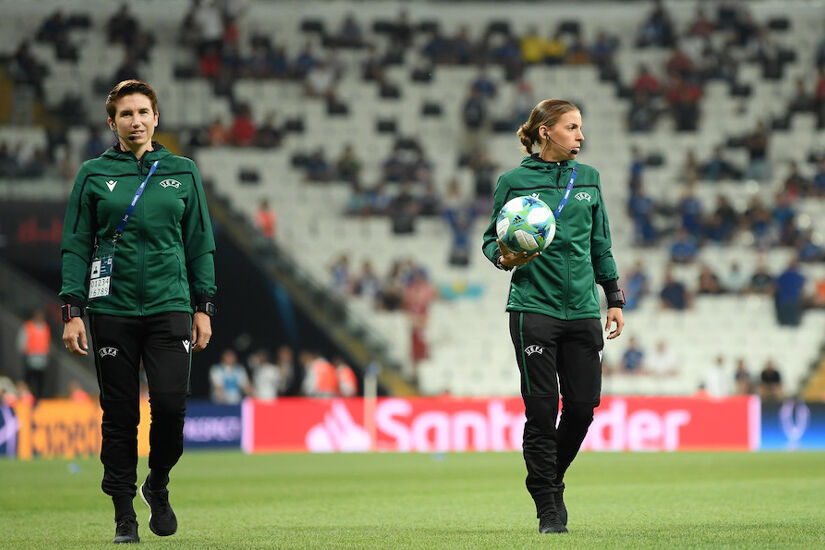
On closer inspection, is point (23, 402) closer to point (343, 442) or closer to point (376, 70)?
point (343, 442)

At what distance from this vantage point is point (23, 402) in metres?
20.9

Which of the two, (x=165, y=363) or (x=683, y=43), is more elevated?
(x=683, y=43)

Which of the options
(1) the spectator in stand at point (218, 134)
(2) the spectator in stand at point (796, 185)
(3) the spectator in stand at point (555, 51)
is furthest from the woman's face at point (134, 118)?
(3) the spectator in stand at point (555, 51)

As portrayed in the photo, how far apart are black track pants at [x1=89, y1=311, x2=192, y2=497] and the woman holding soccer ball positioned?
5.34ft

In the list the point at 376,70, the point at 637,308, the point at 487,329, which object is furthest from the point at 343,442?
the point at 376,70

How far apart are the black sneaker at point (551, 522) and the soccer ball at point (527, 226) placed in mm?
1308

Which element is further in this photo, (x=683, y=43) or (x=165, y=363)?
(x=683, y=43)

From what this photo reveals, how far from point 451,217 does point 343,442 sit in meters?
6.59

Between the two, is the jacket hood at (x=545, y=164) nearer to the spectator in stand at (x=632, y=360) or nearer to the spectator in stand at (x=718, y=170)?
the spectator in stand at (x=632, y=360)

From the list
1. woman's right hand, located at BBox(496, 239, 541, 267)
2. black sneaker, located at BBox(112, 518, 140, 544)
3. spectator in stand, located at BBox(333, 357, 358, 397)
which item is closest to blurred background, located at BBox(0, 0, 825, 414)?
spectator in stand, located at BBox(333, 357, 358, 397)

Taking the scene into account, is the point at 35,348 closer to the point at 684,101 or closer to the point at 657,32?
the point at 684,101

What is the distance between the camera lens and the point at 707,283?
27.0 metres

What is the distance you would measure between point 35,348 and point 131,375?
16736 mm

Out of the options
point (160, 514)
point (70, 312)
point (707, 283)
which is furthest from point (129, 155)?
point (707, 283)
